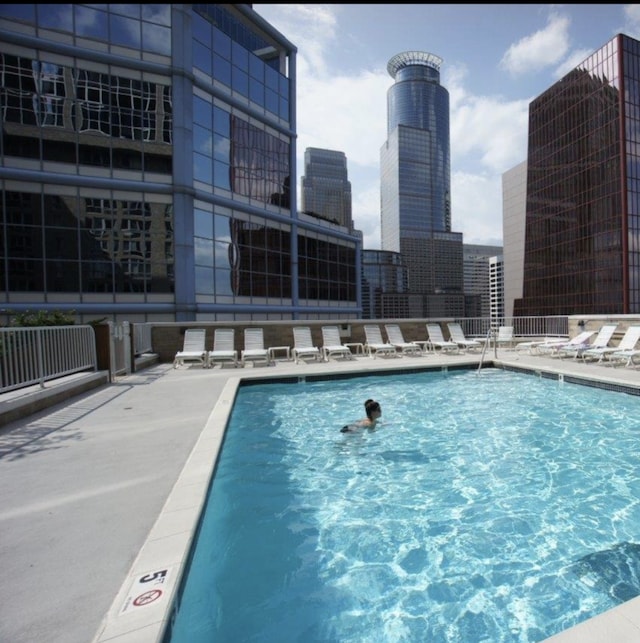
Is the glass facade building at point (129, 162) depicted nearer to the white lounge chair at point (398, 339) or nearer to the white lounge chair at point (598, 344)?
the white lounge chair at point (398, 339)

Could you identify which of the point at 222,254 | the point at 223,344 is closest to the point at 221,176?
the point at 222,254

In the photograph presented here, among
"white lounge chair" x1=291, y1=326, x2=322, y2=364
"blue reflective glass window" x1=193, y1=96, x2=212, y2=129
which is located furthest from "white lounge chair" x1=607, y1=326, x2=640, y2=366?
"blue reflective glass window" x1=193, y1=96, x2=212, y2=129

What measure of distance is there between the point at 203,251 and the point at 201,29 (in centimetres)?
1114

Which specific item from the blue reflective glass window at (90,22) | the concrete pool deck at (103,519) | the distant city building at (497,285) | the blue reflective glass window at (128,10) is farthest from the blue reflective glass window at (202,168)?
the distant city building at (497,285)

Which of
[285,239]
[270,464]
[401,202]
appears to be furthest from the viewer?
[401,202]

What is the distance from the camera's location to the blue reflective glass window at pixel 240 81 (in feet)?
74.4

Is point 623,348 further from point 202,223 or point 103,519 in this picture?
point 202,223

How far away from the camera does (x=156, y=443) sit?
496 centimetres

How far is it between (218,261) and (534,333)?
15.8 metres

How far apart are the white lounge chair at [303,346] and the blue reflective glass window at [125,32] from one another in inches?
617

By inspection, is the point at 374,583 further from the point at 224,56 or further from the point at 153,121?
the point at 224,56

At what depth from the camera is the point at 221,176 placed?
72.4ft

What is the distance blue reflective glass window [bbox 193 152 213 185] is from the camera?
2058cm

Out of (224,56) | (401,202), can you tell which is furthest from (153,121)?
(401,202)
